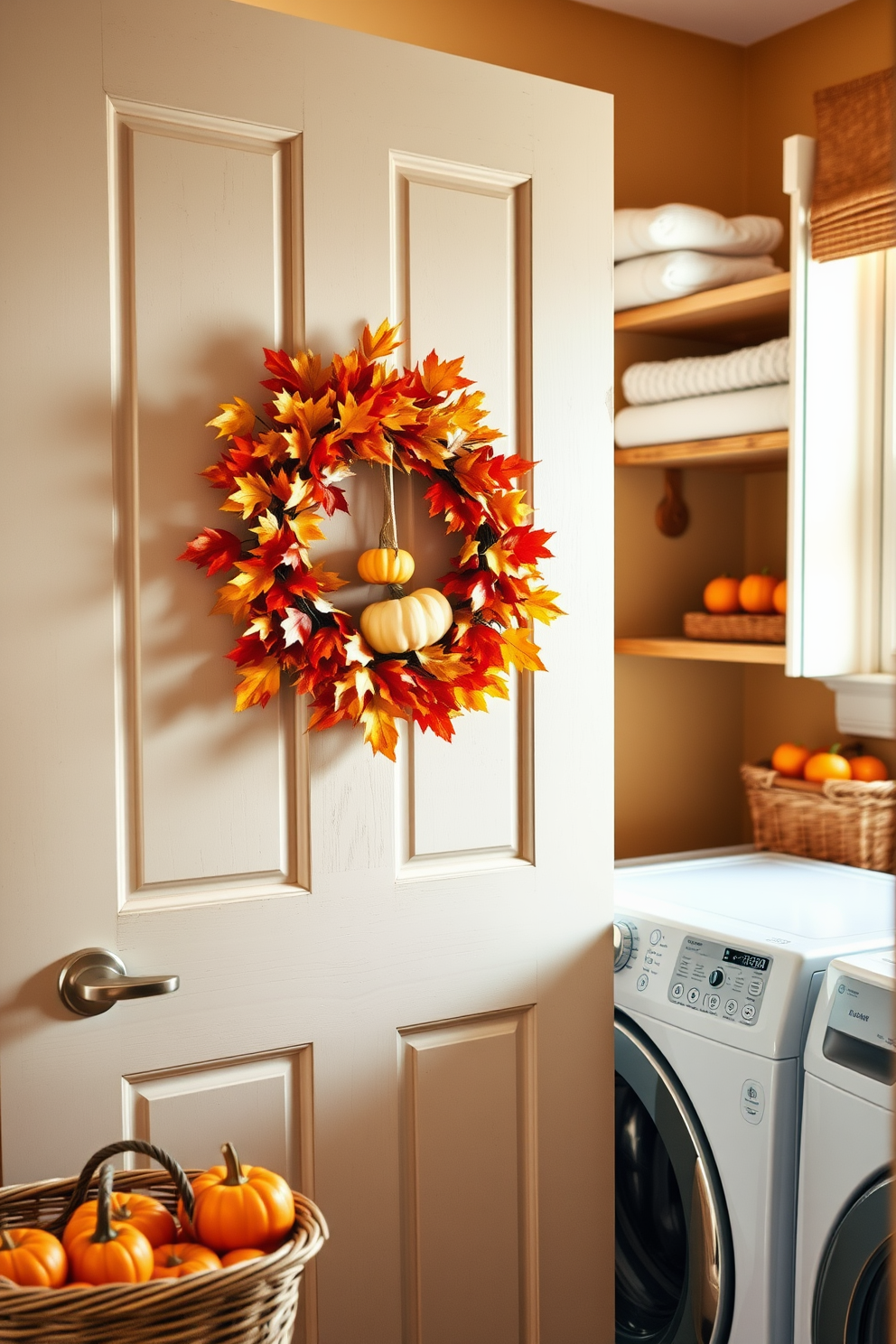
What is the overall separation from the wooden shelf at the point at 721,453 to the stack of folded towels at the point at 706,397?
0.05 ft

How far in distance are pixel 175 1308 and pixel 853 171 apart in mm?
2045

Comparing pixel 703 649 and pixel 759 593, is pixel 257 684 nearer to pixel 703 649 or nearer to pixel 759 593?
pixel 703 649

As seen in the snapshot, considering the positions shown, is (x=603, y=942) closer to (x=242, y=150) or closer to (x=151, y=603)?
(x=151, y=603)

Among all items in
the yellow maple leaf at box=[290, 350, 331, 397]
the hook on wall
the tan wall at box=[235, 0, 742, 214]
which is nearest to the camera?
the yellow maple leaf at box=[290, 350, 331, 397]

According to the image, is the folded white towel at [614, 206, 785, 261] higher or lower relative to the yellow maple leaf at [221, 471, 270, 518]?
higher

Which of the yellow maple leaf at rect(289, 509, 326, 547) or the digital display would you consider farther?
the digital display

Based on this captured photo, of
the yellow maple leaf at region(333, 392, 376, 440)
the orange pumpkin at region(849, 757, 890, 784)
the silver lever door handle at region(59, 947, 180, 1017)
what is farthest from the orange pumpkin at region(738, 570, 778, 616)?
the silver lever door handle at region(59, 947, 180, 1017)

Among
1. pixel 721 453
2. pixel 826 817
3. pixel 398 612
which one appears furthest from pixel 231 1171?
pixel 721 453

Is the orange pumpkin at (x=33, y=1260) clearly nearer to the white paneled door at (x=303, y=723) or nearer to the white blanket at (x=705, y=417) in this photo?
the white paneled door at (x=303, y=723)

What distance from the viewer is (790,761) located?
2.46 metres

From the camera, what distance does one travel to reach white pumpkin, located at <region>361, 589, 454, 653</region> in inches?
60.3

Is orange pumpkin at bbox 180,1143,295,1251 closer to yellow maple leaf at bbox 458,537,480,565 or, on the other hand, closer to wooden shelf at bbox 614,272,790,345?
yellow maple leaf at bbox 458,537,480,565

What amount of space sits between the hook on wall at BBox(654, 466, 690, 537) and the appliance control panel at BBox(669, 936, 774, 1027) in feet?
3.57

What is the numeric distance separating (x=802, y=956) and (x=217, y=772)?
0.88 meters
